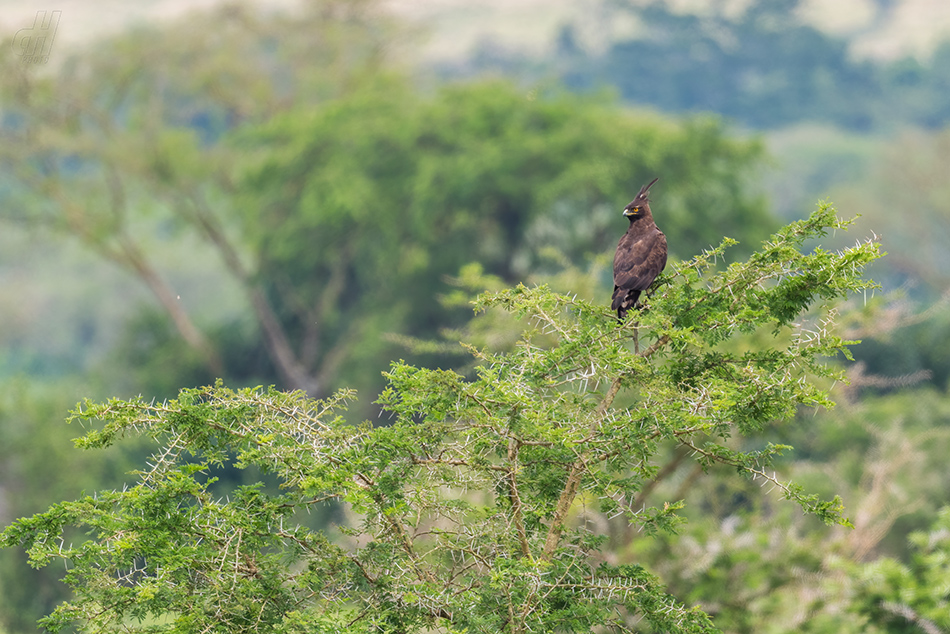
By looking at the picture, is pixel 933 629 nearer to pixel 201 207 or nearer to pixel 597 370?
pixel 597 370

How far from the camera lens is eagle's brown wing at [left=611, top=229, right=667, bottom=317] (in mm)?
6758

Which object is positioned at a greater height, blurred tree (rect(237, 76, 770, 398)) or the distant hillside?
the distant hillside

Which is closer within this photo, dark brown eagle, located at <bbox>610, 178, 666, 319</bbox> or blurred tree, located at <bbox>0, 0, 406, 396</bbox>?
dark brown eagle, located at <bbox>610, 178, 666, 319</bbox>

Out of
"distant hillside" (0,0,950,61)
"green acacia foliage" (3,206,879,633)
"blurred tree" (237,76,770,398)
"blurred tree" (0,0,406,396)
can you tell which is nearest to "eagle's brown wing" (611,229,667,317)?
"green acacia foliage" (3,206,879,633)

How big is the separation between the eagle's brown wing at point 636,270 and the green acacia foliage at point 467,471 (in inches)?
17.5

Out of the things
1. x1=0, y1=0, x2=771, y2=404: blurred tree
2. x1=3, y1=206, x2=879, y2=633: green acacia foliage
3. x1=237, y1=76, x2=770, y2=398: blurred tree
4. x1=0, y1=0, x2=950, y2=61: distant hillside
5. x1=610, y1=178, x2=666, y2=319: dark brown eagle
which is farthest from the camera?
x1=0, y1=0, x2=950, y2=61: distant hillside

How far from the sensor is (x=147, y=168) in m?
30.3

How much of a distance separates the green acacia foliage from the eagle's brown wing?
Result: 1.46 ft

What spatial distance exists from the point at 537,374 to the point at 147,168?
26.5 metres

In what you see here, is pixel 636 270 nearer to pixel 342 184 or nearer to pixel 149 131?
pixel 342 184

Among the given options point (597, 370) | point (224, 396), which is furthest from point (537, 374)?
point (224, 396)

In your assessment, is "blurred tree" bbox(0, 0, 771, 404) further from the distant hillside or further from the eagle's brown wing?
the distant hillside

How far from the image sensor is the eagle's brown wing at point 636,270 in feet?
22.2

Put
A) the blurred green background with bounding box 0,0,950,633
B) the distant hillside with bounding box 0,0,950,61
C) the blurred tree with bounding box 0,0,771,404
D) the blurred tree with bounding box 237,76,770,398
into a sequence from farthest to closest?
1. the distant hillside with bounding box 0,0,950,61
2. the blurred tree with bounding box 0,0,771,404
3. the blurred tree with bounding box 237,76,770,398
4. the blurred green background with bounding box 0,0,950,633
